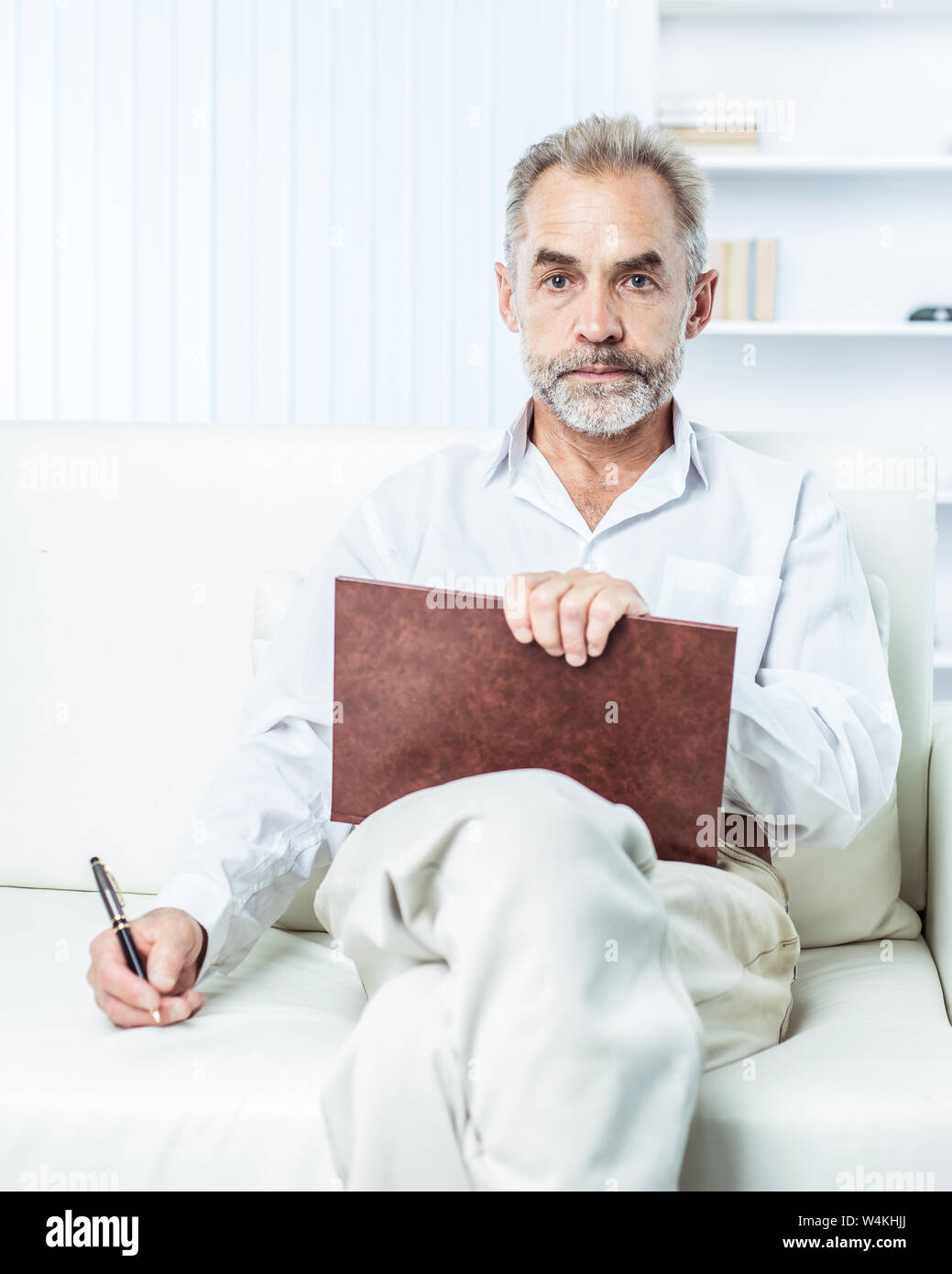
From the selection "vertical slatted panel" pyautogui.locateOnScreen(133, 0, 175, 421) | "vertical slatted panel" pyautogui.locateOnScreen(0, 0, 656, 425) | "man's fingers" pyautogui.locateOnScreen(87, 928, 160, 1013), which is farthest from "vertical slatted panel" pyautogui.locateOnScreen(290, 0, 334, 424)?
"man's fingers" pyautogui.locateOnScreen(87, 928, 160, 1013)

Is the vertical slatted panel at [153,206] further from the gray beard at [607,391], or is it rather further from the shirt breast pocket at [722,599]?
the shirt breast pocket at [722,599]

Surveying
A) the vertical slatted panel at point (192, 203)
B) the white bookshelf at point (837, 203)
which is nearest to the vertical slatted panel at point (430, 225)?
the vertical slatted panel at point (192, 203)

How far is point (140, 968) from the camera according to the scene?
929 millimetres

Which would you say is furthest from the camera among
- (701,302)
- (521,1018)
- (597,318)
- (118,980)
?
(701,302)

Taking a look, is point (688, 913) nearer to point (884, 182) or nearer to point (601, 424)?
point (601, 424)

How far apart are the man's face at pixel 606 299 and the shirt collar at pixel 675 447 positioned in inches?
1.6

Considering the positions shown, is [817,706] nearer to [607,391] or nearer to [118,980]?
[607,391]

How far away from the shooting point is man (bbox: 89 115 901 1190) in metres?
0.69

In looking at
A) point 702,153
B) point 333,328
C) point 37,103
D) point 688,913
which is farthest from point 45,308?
point 688,913

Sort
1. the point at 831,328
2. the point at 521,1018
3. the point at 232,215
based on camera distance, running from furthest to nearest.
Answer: the point at 232,215 < the point at 831,328 < the point at 521,1018

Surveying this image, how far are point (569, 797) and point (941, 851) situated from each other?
22.5 inches

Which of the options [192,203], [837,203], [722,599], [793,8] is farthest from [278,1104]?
[793,8]

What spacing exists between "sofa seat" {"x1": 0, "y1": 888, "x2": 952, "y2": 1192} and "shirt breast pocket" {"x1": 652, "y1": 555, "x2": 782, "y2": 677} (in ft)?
1.27

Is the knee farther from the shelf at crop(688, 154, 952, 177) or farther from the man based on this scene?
the shelf at crop(688, 154, 952, 177)
